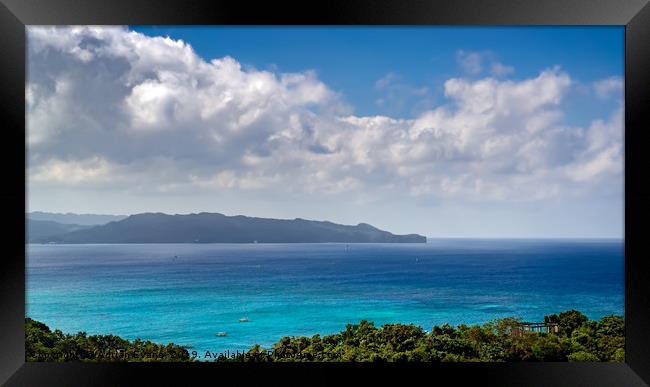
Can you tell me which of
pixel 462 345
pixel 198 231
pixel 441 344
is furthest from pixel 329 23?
pixel 198 231

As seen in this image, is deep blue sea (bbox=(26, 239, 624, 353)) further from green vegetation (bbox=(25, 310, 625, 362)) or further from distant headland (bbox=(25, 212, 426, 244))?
green vegetation (bbox=(25, 310, 625, 362))

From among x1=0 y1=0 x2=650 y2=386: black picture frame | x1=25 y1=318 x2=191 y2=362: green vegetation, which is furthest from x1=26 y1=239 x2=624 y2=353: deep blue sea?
x1=0 y1=0 x2=650 y2=386: black picture frame

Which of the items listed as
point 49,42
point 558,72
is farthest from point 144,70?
point 558,72

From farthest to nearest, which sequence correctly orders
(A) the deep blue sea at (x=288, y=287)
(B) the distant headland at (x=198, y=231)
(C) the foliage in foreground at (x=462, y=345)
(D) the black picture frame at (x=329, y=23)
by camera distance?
(B) the distant headland at (x=198, y=231), (A) the deep blue sea at (x=288, y=287), (C) the foliage in foreground at (x=462, y=345), (D) the black picture frame at (x=329, y=23)

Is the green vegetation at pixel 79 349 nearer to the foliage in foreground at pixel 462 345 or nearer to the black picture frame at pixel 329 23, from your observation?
the foliage in foreground at pixel 462 345

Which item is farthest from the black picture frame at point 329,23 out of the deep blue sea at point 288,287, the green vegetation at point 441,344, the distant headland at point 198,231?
the distant headland at point 198,231

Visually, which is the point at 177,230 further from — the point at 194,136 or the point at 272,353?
the point at 272,353
